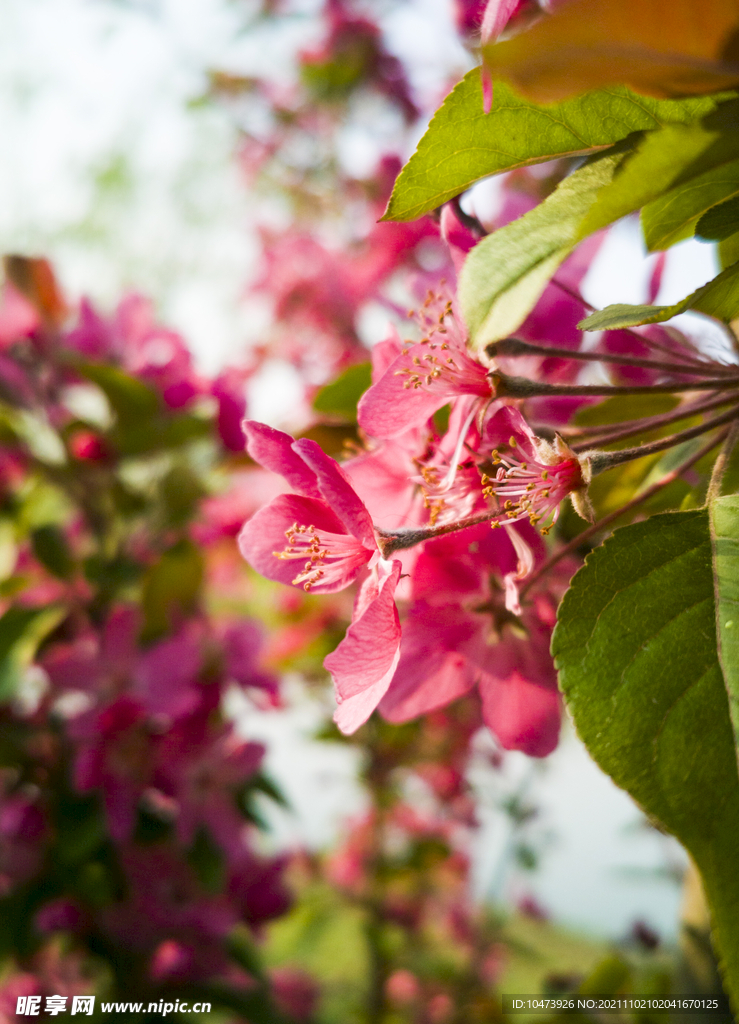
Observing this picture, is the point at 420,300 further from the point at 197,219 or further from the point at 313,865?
the point at 197,219

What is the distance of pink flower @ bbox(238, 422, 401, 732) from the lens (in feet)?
1.30

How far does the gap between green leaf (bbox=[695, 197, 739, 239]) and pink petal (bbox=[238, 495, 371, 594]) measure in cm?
25

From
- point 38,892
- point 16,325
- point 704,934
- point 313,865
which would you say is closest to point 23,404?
point 16,325

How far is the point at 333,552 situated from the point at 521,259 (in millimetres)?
219

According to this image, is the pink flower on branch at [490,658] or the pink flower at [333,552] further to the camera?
the pink flower on branch at [490,658]

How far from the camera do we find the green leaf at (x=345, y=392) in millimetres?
582

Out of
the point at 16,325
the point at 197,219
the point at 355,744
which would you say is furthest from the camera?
the point at 197,219

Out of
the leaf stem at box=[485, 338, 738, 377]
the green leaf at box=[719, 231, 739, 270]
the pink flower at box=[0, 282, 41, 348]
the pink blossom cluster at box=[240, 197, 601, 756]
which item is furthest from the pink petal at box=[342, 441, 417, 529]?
the pink flower at box=[0, 282, 41, 348]

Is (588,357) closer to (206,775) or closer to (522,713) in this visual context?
(522,713)

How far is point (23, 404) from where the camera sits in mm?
1210

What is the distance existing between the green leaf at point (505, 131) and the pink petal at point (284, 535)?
0.18 metres

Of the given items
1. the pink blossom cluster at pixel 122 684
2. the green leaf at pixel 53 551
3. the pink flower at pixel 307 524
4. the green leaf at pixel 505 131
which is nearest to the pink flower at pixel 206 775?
the pink blossom cluster at pixel 122 684

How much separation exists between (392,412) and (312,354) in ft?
5.62

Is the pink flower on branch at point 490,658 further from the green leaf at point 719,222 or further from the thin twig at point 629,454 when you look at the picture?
the green leaf at point 719,222
